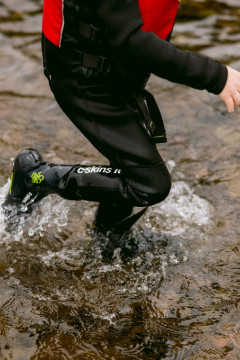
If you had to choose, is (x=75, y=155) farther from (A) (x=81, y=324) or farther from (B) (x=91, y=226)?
(A) (x=81, y=324)

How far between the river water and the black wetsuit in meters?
0.49

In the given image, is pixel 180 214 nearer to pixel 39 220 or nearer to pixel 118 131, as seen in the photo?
pixel 39 220

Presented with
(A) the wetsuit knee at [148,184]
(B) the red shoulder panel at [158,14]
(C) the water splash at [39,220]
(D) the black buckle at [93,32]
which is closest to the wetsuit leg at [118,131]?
(A) the wetsuit knee at [148,184]

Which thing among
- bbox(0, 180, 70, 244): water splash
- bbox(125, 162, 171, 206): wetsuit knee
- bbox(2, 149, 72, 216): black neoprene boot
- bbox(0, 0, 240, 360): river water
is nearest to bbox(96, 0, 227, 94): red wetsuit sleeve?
bbox(125, 162, 171, 206): wetsuit knee

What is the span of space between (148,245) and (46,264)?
25.7 inches

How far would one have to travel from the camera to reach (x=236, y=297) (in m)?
2.62

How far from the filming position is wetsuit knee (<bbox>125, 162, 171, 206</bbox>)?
97.3 inches

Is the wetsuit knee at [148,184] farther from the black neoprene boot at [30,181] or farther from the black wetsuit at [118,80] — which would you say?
the black neoprene boot at [30,181]

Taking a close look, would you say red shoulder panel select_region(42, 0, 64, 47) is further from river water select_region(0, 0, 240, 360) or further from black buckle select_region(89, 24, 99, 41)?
river water select_region(0, 0, 240, 360)

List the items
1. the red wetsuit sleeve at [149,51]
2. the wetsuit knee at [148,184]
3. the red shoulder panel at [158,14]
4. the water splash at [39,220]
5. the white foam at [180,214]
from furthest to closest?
the white foam at [180,214] → the water splash at [39,220] → the wetsuit knee at [148,184] → the red shoulder panel at [158,14] → the red wetsuit sleeve at [149,51]

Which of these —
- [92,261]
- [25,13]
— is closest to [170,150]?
[92,261]

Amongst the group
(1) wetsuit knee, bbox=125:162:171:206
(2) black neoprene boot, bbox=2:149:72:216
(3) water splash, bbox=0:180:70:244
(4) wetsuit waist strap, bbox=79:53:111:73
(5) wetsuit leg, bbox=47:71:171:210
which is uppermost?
(4) wetsuit waist strap, bbox=79:53:111:73

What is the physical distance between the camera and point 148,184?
8.20ft

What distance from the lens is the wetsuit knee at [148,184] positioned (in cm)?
247
